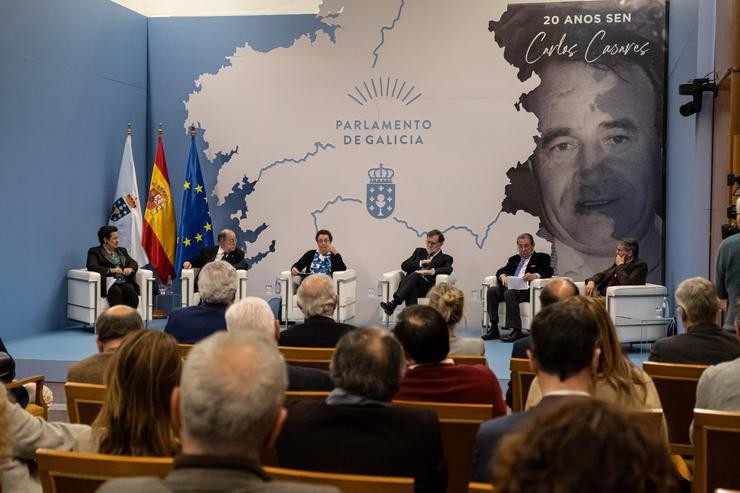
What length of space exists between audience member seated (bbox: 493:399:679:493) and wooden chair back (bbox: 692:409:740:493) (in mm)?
1678

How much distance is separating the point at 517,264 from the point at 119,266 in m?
4.37

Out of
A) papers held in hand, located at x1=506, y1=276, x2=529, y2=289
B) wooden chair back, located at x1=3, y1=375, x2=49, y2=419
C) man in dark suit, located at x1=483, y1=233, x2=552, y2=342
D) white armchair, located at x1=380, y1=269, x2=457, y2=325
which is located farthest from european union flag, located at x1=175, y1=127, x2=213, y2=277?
wooden chair back, located at x1=3, y1=375, x2=49, y2=419

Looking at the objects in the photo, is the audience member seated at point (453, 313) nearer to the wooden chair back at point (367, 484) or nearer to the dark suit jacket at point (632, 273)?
the wooden chair back at point (367, 484)

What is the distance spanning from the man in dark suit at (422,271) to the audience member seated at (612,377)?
7147 mm

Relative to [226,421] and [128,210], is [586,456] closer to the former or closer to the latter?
[226,421]

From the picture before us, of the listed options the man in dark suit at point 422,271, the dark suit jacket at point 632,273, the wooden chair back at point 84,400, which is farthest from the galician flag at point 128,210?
the wooden chair back at point 84,400

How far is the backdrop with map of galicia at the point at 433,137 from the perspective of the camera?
1093cm

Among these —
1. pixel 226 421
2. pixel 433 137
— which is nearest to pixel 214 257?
pixel 433 137

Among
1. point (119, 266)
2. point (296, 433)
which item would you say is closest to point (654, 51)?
point (119, 266)

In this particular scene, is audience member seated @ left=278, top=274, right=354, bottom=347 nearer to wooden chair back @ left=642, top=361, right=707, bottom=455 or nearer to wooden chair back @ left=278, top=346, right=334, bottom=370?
wooden chair back @ left=278, top=346, right=334, bottom=370

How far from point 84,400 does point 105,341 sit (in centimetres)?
53

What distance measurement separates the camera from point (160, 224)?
1152 centimetres

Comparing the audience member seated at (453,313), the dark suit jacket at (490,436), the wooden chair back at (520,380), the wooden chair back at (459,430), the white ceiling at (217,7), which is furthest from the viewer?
the white ceiling at (217,7)

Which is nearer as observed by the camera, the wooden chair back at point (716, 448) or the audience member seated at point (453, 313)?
the wooden chair back at point (716, 448)
